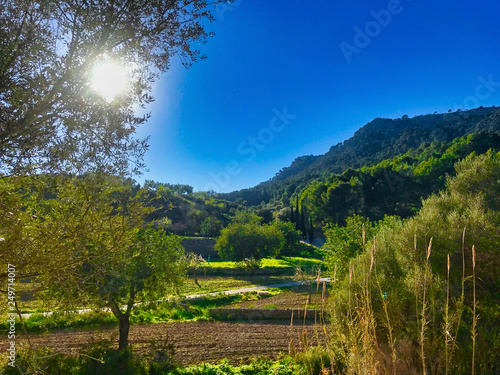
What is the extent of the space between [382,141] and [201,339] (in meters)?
147

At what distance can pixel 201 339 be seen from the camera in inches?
602

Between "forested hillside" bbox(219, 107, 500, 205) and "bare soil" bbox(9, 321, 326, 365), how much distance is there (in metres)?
97.7

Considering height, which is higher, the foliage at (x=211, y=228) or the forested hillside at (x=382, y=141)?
the forested hillside at (x=382, y=141)

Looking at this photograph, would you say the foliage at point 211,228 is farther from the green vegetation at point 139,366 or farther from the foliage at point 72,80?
the foliage at point 72,80

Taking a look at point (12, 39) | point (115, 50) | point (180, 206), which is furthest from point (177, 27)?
point (180, 206)

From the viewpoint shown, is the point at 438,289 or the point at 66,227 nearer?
the point at 66,227

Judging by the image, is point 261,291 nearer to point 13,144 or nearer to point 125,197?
point 125,197

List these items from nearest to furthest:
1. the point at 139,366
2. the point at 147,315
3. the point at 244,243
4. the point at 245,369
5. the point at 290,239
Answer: the point at 139,366
the point at 245,369
the point at 147,315
the point at 244,243
the point at 290,239

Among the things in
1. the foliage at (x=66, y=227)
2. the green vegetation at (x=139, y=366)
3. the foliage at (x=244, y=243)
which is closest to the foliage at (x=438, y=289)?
the green vegetation at (x=139, y=366)

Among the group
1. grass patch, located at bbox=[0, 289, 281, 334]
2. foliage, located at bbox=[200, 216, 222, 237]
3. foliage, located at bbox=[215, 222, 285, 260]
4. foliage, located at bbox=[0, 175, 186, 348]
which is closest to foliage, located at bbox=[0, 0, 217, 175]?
foliage, located at bbox=[0, 175, 186, 348]

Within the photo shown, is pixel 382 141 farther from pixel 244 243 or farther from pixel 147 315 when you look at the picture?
pixel 147 315

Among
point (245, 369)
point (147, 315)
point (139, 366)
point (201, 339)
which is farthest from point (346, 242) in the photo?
point (139, 366)

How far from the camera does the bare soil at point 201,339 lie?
1259cm

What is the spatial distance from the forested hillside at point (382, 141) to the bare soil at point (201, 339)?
320 ft
